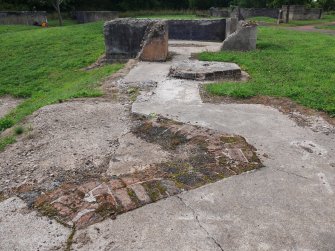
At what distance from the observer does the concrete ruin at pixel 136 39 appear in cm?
950

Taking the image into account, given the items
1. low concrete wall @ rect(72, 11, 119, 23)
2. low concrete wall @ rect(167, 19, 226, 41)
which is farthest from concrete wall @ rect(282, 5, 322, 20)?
low concrete wall @ rect(167, 19, 226, 41)

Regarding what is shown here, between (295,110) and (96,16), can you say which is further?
(96,16)

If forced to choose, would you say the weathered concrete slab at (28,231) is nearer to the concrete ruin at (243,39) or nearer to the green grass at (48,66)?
the green grass at (48,66)

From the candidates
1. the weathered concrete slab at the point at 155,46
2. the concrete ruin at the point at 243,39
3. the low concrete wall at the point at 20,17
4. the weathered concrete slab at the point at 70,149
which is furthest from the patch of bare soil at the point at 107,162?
the low concrete wall at the point at 20,17

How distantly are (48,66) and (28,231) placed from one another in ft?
31.0

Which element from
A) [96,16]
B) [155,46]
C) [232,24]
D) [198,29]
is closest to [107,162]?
[155,46]

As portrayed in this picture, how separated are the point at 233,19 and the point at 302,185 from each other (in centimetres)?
1056

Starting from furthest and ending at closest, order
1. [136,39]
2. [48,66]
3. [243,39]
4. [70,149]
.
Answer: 1. [48,66]
2. [243,39]
3. [136,39]
4. [70,149]

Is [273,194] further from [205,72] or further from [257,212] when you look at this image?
[205,72]

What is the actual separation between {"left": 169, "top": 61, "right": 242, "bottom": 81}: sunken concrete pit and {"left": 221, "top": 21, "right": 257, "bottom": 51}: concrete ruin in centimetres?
329

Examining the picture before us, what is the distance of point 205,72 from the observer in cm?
741

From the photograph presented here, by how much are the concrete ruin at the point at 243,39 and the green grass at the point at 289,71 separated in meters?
0.39

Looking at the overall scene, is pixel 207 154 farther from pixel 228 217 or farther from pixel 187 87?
pixel 187 87

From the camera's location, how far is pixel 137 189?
3295 mm
